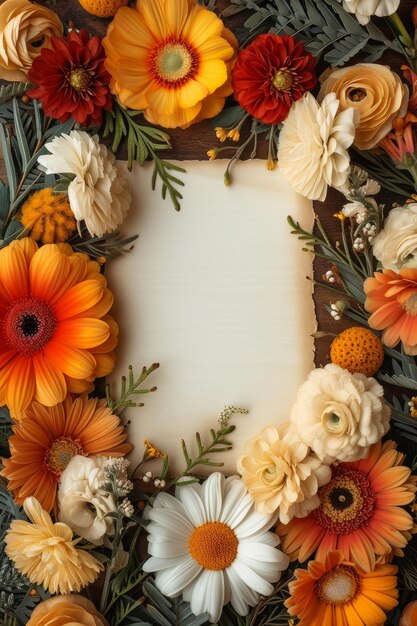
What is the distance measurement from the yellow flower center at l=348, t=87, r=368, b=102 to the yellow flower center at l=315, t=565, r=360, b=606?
0.66 meters

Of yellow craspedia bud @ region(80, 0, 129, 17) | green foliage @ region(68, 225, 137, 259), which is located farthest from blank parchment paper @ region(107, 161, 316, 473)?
yellow craspedia bud @ region(80, 0, 129, 17)

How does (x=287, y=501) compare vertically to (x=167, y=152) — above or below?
below

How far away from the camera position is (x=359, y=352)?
94 centimetres

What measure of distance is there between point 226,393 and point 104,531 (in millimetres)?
255

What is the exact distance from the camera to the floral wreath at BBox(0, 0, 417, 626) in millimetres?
915

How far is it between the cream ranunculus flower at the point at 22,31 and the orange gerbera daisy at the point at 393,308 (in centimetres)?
58

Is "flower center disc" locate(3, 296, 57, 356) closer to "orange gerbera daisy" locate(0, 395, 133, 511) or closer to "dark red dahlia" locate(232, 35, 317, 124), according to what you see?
"orange gerbera daisy" locate(0, 395, 133, 511)

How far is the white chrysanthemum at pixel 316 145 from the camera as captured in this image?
2.96 feet

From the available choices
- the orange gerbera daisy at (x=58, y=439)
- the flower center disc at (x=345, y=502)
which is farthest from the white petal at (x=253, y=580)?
the orange gerbera daisy at (x=58, y=439)

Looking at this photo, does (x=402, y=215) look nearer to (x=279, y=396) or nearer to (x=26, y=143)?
(x=279, y=396)

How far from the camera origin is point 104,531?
0.92 m

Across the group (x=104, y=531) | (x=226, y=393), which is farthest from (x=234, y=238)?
(x=104, y=531)

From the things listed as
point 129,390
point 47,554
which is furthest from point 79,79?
point 47,554

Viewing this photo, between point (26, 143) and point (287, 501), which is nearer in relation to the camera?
point (287, 501)
